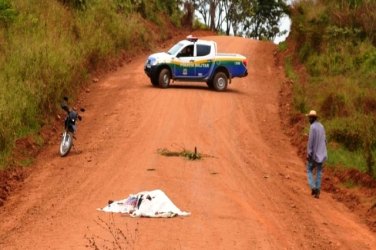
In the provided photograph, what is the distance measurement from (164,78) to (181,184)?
12257 millimetres

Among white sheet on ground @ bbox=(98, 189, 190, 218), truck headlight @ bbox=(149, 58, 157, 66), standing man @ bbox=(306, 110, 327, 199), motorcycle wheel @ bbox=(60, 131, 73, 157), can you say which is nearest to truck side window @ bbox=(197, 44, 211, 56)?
truck headlight @ bbox=(149, 58, 157, 66)

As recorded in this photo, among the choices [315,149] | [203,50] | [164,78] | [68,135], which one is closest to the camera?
[315,149]

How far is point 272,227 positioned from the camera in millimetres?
12203

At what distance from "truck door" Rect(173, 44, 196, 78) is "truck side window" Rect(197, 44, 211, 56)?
28cm

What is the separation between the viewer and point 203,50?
26812 mm

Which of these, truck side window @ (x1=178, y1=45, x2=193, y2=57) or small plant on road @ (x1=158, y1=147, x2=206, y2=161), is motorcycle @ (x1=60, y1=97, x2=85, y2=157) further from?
Answer: truck side window @ (x1=178, y1=45, x2=193, y2=57)

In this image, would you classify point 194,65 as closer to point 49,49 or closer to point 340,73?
point 340,73

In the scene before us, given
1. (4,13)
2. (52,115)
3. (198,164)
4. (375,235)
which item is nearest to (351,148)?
(198,164)

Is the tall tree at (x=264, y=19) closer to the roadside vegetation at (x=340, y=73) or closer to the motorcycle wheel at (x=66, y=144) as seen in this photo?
the roadside vegetation at (x=340, y=73)

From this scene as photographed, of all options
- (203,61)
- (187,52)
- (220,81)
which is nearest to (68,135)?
(187,52)

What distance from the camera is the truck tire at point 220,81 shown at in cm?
2736

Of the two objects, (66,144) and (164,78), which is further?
(164,78)

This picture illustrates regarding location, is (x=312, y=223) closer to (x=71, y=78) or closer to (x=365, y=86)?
(x=365, y=86)

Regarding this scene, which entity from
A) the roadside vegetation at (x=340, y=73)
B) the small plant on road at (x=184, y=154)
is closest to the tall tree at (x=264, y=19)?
the roadside vegetation at (x=340, y=73)
